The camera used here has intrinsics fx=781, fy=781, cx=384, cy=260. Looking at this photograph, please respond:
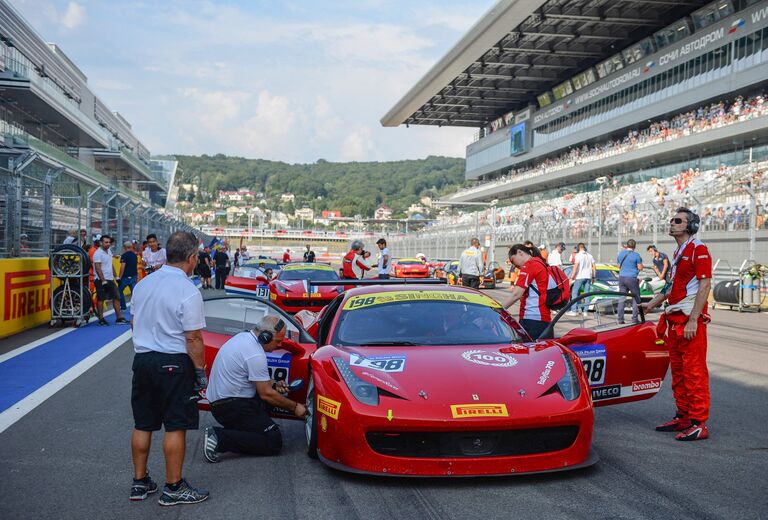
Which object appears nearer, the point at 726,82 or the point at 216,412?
the point at 216,412

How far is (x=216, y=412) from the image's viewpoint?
5355mm

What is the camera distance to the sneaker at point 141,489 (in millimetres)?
4332

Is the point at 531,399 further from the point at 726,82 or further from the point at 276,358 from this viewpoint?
the point at 726,82

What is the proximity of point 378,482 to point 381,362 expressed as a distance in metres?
0.75

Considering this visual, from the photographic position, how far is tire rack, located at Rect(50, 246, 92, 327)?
→ 1373 cm

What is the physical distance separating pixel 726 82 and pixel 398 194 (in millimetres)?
151053

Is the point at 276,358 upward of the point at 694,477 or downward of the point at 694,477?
upward

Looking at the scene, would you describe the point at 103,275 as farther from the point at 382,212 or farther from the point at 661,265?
the point at 382,212

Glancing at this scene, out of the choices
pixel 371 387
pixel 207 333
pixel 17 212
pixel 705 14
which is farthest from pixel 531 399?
pixel 705 14

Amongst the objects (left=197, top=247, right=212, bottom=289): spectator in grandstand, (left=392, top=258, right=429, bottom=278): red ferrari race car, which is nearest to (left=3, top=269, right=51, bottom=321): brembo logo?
(left=197, top=247, right=212, bottom=289): spectator in grandstand

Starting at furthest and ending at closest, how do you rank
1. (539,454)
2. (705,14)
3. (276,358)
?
(705,14) → (276,358) → (539,454)

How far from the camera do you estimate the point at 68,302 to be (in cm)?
1401

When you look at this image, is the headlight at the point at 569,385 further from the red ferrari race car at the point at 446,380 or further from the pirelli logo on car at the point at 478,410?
the pirelli logo on car at the point at 478,410

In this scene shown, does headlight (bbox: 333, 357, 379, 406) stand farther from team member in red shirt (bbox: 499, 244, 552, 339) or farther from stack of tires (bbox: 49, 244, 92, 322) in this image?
stack of tires (bbox: 49, 244, 92, 322)
